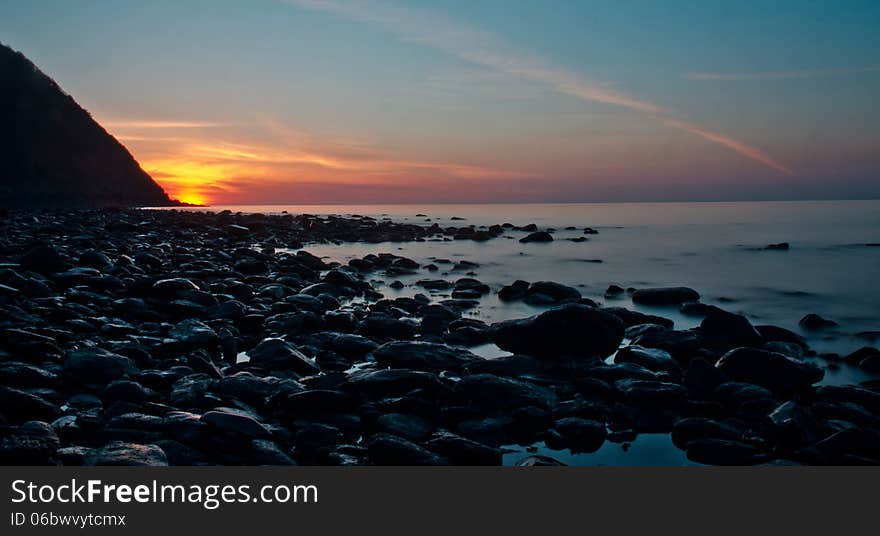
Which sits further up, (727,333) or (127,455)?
(727,333)

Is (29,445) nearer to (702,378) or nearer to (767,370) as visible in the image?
(702,378)

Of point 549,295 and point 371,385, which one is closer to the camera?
point 371,385

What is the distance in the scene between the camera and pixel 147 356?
302 inches

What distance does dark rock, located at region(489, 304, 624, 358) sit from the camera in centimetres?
924

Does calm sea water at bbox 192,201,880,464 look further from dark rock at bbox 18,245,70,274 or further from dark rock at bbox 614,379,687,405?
dark rock at bbox 18,245,70,274

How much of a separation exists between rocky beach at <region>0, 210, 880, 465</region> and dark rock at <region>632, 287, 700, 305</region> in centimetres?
407

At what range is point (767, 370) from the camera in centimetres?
804

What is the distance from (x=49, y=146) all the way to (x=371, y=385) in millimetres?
115670

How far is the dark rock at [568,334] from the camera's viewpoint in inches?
364

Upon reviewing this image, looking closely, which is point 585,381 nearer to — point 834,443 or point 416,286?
point 834,443

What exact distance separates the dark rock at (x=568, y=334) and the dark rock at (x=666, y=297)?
789 centimetres

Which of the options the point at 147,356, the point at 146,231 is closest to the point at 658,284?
the point at 147,356

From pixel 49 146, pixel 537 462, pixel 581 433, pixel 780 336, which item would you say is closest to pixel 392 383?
pixel 581 433

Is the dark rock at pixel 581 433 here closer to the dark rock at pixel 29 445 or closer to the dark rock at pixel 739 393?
the dark rock at pixel 739 393
